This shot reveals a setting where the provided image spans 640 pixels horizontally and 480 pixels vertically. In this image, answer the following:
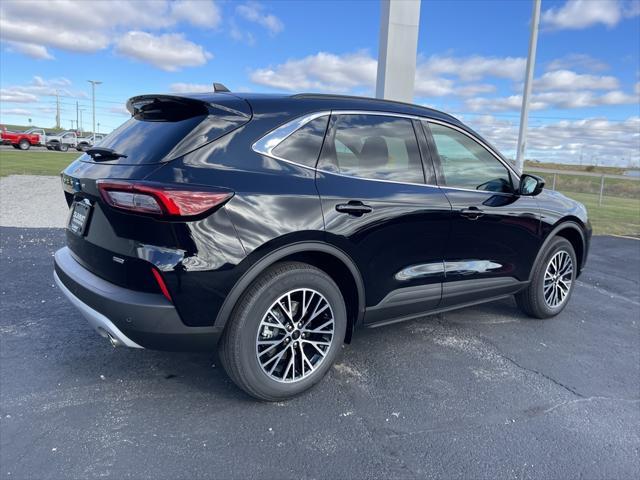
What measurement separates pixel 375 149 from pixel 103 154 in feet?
5.80

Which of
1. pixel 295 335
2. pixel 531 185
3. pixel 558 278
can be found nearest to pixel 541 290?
pixel 558 278

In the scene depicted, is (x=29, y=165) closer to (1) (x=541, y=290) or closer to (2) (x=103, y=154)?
(2) (x=103, y=154)

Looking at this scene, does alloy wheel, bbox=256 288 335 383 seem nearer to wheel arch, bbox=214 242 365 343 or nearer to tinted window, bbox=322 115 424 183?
wheel arch, bbox=214 242 365 343

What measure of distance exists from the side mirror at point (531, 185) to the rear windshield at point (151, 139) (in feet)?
9.34

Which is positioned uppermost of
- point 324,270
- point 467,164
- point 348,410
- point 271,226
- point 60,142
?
point 60,142

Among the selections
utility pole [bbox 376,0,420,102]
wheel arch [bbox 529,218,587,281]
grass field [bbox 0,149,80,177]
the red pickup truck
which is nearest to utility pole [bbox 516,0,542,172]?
utility pole [bbox 376,0,420,102]

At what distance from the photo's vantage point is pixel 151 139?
9.27 feet

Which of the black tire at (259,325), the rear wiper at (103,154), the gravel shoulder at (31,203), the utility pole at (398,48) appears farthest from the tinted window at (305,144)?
the utility pole at (398,48)

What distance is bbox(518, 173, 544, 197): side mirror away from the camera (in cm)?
423

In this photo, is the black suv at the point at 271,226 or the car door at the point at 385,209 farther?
the car door at the point at 385,209

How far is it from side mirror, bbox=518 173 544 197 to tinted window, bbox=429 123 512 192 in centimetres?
15

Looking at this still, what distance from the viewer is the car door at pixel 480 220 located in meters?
3.75

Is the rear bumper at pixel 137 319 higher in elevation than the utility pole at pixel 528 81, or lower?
lower

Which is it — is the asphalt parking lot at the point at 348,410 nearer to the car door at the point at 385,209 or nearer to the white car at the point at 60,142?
the car door at the point at 385,209
